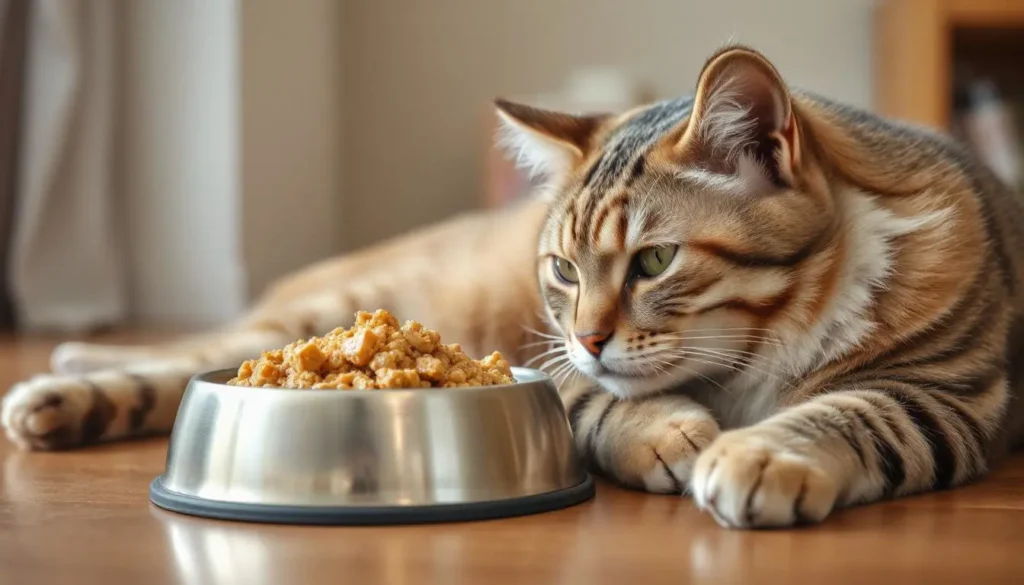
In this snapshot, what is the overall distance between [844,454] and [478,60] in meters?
3.30

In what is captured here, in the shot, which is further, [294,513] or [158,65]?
[158,65]

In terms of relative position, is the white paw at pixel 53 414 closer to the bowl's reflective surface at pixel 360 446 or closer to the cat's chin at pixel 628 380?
the bowl's reflective surface at pixel 360 446

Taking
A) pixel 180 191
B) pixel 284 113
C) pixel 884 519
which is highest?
pixel 284 113

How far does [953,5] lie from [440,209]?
187cm

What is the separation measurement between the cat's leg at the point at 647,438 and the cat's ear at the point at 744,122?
278 mm

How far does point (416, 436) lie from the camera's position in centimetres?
115

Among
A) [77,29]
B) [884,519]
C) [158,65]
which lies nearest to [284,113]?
[158,65]

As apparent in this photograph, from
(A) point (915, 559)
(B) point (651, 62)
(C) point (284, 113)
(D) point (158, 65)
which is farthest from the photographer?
(B) point (651, 62)

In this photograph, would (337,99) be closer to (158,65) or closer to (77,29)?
(158,65)

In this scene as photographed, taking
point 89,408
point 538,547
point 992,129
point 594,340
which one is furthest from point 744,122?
point 992,129

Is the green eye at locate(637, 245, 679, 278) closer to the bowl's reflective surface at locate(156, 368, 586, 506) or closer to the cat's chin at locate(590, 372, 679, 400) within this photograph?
the cat's chin at locate(590, 372, 679, 400)

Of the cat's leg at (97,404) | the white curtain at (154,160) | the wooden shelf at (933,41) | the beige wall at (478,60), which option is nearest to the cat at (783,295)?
the cat's leg at (97,404)

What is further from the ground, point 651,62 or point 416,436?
point 651,62

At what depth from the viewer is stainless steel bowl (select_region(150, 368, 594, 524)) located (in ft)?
3.74
